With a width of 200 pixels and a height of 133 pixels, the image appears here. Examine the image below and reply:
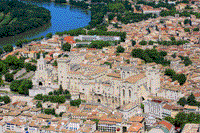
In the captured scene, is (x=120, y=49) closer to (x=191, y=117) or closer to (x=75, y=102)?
(x=75, y=102)

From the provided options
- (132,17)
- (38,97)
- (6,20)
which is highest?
(132,17)

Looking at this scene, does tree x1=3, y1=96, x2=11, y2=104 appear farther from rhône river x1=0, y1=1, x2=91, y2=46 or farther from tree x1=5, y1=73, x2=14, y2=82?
rhône river x1=0, y1=1, x2=91, y2=46

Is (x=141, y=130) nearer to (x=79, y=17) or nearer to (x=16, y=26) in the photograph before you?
(x=16, y=26)

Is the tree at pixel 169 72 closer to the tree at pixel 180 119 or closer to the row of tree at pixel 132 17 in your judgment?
the tree at pixel 180 119

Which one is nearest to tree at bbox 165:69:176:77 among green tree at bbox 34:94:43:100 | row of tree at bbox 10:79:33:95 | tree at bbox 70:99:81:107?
tree at bbox 70:99:81:107

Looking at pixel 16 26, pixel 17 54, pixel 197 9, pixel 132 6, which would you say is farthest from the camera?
pixel 132 6

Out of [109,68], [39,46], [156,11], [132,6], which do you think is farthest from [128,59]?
[132,6]

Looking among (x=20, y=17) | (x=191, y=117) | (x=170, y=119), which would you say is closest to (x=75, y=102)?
(x=170, y=119)
